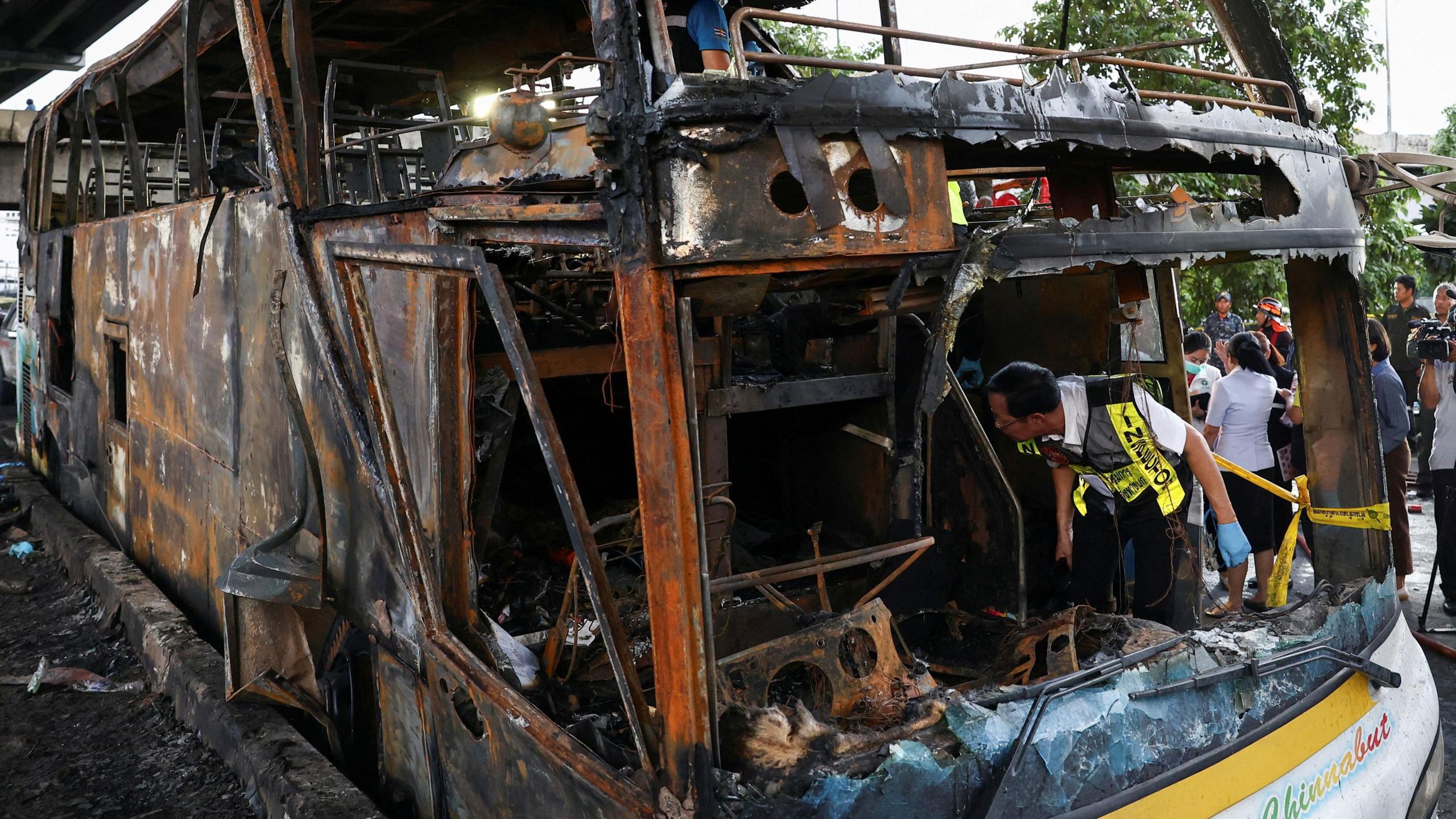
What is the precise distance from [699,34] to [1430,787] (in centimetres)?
338

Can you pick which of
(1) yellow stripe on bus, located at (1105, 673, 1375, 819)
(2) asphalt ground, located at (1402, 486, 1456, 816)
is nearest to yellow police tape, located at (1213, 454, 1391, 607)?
(1) yellow stripe on bus, located at (1105, 673, 1375, 819)

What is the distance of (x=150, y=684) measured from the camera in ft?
19.3

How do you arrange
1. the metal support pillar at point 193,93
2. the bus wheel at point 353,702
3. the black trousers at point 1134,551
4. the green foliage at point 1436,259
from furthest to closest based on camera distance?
the green foliage at point 1436,259 < the metal support pillar at point 193,93 < the bus wheel at point 353,702 < the black trousers at point 1134,551

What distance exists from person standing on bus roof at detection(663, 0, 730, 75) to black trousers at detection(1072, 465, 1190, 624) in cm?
257

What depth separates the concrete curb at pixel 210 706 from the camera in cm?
407

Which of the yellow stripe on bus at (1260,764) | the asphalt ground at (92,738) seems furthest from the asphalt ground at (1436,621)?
the asphalt ground at (92,738)

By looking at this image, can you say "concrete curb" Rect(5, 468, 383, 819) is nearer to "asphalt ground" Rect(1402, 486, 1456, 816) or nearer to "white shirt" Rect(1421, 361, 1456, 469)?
"asphalt ground" Rect(1402, 486, 1456, 816)

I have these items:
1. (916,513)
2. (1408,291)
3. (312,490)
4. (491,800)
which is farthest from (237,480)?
(1408,291)

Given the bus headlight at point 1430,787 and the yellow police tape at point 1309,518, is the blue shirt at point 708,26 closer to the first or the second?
the yellow police tape at point 1309,518

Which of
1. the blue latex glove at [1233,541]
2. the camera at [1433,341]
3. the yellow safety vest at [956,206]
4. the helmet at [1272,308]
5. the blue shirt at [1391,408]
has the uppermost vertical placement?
the yellow safety vest at [956,206]

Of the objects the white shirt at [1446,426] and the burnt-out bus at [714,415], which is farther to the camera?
the white shirt at [1446,426]

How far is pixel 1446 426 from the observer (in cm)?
687

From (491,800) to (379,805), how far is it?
1.30 metres

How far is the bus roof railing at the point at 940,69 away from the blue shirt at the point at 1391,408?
4867mm
